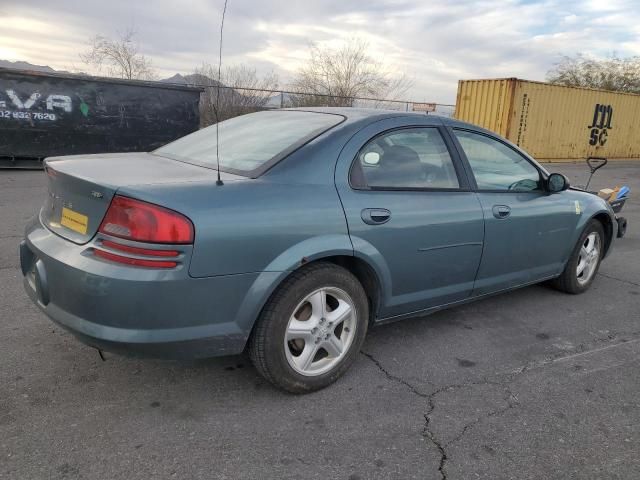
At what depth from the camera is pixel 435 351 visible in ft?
11.4

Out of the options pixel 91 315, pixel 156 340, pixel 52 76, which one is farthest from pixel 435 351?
pixel 52 76

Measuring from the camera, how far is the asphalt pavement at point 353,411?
230 cm

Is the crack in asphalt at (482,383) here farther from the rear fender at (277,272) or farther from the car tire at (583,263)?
the rear fender at (277,272)

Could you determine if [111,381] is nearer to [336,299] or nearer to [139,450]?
[139,450]

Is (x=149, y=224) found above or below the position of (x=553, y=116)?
below

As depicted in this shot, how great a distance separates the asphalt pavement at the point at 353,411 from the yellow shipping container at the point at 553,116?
45.9 feet

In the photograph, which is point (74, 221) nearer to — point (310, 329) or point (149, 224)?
point (149, 224)

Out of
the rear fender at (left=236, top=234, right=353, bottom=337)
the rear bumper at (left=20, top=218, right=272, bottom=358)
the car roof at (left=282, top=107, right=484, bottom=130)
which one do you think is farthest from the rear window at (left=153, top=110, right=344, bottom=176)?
the rear bumper at (left=20, top=218, right=272, bottom=358)

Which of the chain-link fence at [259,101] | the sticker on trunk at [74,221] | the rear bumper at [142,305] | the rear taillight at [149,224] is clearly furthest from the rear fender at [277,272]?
the chain-link fence at [259,101]

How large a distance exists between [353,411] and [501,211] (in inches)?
70.0

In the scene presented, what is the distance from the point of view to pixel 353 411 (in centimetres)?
273

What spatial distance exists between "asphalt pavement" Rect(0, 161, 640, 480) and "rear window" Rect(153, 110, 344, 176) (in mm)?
1207

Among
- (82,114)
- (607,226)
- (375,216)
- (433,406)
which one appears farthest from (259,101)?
(433,406)

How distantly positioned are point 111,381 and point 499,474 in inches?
79.9
